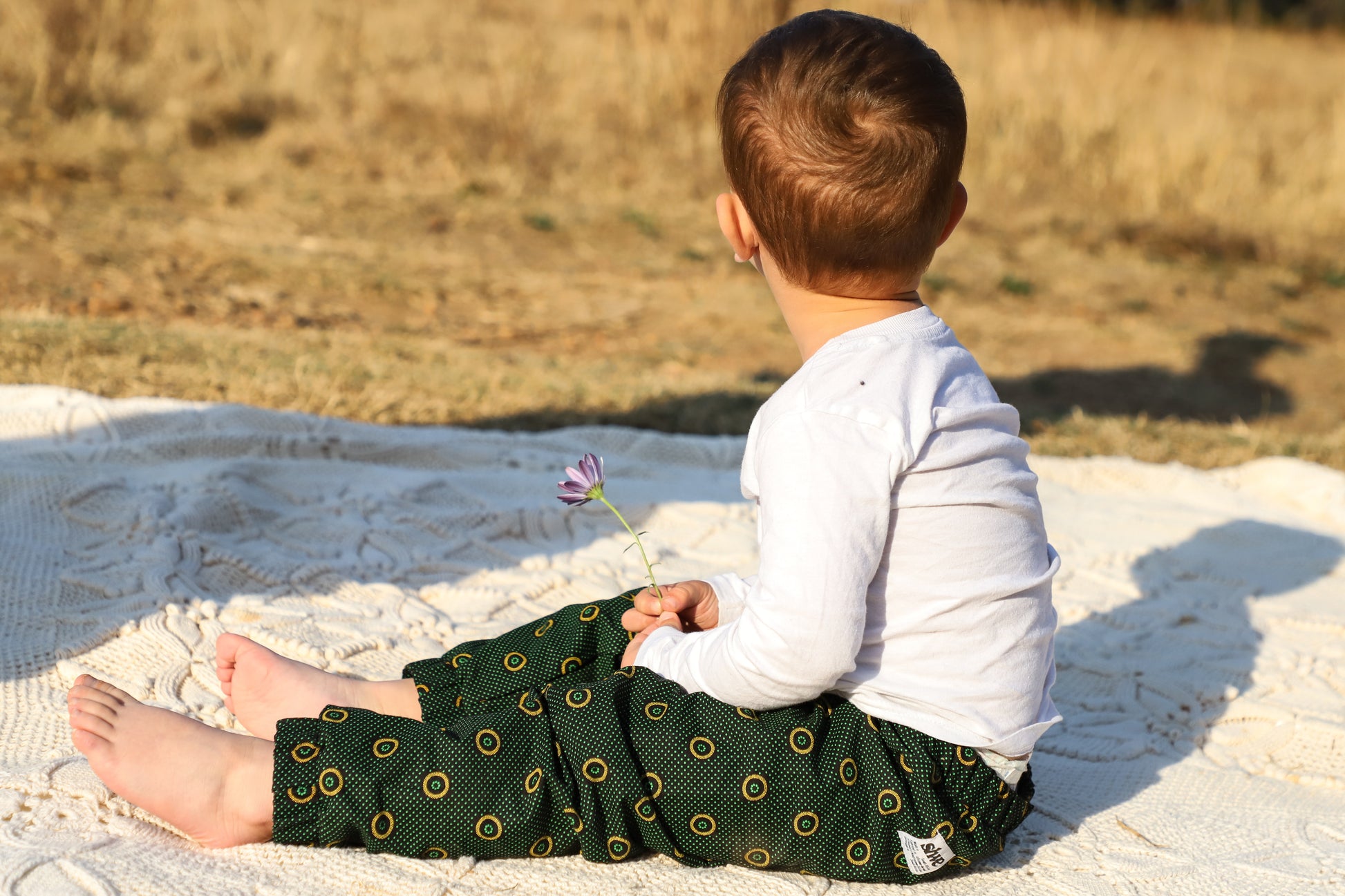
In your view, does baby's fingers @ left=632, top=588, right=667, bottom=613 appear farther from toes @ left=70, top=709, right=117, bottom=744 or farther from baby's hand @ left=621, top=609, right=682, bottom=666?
toes @ left=70, top=709, right=117, bottom=744

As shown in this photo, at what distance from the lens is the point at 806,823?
4.87ft

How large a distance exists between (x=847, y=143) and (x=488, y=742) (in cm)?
82

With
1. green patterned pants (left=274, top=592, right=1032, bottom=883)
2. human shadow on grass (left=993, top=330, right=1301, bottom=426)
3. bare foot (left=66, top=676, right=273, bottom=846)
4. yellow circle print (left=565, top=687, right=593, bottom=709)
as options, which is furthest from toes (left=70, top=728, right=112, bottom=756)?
human shadow on grass (left=993, top=330, right=1301, bottom=426)

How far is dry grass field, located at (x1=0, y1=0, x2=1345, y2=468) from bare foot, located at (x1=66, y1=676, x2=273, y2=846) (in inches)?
76.8

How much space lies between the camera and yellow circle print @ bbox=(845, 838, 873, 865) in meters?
1.50

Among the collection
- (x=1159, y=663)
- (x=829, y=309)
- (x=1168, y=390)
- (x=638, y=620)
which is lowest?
(x=1168, y=390)

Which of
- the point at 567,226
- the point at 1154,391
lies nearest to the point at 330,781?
the point at 1154,391

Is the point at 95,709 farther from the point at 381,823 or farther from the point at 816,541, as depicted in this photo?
the point at 816,541

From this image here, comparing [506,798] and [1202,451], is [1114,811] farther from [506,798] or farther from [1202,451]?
[1202,451]

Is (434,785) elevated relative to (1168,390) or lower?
elevated

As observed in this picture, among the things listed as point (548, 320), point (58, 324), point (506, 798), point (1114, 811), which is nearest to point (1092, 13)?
point (548, 320)

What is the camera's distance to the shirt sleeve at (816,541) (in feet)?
4.38

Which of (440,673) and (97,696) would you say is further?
(440,673)

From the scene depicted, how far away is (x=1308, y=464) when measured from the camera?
141 inches
